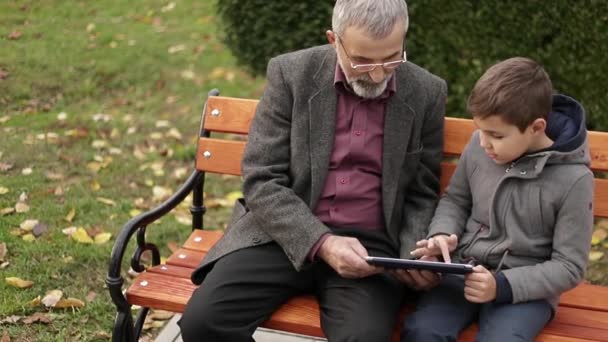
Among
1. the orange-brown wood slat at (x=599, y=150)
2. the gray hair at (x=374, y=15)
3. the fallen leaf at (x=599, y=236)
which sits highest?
the gray hair at (x=374, y=15)

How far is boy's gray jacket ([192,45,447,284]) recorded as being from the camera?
314cm

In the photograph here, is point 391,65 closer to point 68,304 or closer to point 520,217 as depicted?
point 520,217

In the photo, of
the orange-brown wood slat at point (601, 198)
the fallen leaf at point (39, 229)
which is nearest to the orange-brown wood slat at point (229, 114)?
the orange-brown wood slat at point (601, 198)

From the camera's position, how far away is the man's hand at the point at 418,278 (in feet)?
9.70

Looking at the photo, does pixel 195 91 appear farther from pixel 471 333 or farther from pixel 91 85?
pixel 471 333

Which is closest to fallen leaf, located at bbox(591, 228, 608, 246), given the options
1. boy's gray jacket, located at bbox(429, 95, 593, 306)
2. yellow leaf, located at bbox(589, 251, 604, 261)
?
yellow leaf, located at bbox(589, 251, 604, 261)

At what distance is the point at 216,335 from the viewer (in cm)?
293

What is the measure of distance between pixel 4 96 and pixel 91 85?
680 mm

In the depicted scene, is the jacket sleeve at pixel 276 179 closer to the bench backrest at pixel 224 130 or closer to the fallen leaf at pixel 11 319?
the bench backrest at pixel 224 130

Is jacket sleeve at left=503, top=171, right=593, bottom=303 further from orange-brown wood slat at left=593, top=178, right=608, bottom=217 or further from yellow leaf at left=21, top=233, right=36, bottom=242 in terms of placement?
yellow leaf at left=21, top=233, right=36, bottom=242

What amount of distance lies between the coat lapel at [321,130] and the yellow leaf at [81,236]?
78.8 inches

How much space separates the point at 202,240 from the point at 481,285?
1289mm

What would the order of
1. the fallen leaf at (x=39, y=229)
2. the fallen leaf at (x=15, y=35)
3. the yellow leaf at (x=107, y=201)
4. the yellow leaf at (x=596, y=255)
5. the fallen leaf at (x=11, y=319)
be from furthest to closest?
the fallen leaf at (x=15, y=35), the yellow leaf at (x=107, y=201), the fallen leaf at (x=39, y=229), the yellow leaf at (x=596, y=255), the fallen leaf at (x=11, y=319)

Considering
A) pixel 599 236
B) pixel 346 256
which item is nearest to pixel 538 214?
pixel 346 256
